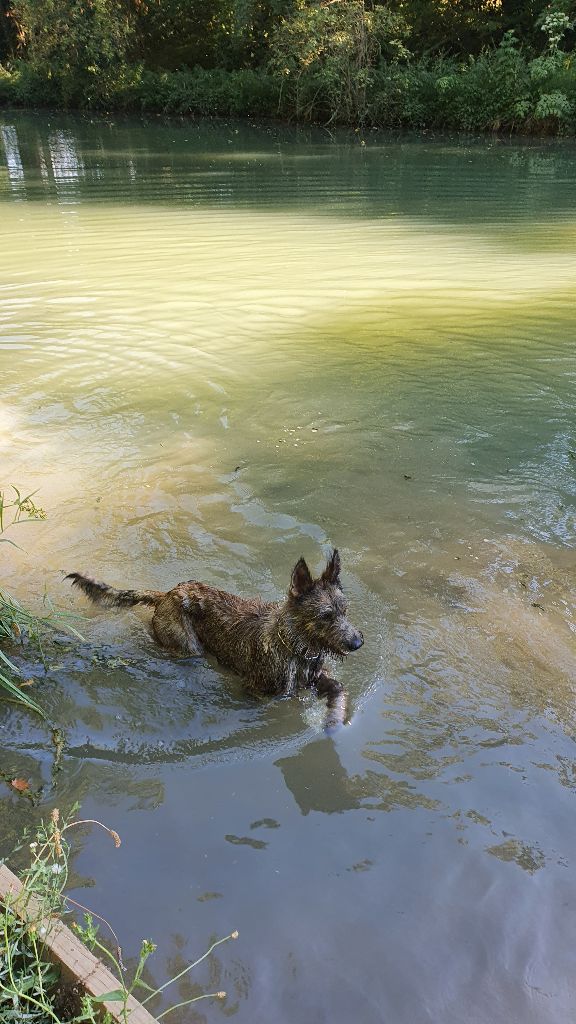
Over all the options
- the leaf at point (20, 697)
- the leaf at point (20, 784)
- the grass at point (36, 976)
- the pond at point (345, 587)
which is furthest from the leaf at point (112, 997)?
the leaf at point (20, 697)

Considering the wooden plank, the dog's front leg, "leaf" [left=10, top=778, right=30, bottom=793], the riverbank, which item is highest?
the riverbank

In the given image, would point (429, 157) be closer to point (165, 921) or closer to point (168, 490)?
point (168, 490)

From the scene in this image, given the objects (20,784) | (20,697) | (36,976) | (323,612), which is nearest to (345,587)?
(323,612)

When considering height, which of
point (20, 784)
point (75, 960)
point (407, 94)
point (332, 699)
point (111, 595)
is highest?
point (407, 94)

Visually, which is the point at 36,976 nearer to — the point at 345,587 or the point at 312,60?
the point at 345,587

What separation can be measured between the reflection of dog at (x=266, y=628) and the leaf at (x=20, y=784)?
141 centimetres

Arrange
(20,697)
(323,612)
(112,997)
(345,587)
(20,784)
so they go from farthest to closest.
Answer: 1. (345,587)
2. (323,612)
3. (20,697)
4. (20,784)
5. (112,997)

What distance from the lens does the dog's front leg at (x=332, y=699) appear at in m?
4.83

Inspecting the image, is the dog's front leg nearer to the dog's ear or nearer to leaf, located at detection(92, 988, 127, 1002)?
the dog's ear

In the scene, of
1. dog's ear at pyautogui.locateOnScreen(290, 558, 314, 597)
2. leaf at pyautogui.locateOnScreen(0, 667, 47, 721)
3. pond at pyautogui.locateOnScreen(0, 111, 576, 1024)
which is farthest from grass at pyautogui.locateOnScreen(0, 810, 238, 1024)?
dog's ear at pyautogui.locateOnScreen(290, 558, 314, 597)

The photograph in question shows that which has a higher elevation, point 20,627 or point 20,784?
point 20,627

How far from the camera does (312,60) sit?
35.0 m

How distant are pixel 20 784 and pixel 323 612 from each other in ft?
6.48

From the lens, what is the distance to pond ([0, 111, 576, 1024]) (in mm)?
A: 3586
